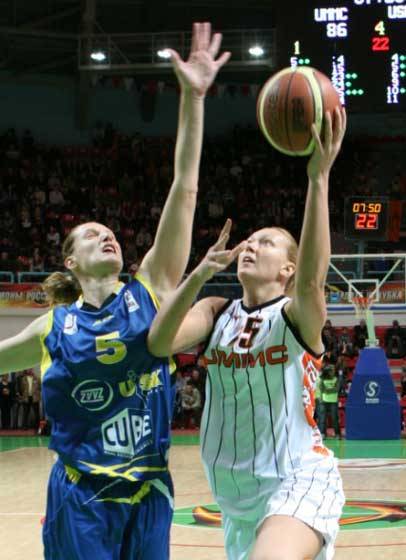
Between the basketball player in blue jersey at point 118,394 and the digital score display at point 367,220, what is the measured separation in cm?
1540

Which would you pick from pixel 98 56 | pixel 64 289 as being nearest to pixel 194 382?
pixel 98 56

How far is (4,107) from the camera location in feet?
97.1

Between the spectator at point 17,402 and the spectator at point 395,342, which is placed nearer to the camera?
the spectator at point 17,402

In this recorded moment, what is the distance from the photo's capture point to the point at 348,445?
17281 millimetres

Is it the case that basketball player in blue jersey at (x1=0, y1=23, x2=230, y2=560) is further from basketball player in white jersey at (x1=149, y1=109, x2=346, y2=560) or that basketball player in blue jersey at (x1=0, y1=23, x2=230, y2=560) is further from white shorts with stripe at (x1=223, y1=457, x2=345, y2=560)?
white shorts with stripe at (x1=223, y1=457, x2=345, y2=560)

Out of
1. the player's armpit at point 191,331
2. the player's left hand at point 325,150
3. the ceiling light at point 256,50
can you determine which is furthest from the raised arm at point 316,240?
the ceiling light at point 256,50

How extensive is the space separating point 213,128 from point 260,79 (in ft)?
6.89

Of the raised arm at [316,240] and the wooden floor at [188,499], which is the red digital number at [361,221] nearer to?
the wooden floor at [188,499]

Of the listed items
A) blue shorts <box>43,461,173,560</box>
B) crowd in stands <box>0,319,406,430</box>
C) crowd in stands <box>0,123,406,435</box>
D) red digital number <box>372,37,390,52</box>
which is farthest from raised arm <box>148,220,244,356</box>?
crowd in stands <box>0,123,406,435</box>

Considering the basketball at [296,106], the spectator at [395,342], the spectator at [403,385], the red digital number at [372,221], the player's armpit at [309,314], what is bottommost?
the spectator at [403,385]

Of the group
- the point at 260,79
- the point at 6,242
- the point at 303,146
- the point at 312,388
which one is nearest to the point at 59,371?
the point at 312,388

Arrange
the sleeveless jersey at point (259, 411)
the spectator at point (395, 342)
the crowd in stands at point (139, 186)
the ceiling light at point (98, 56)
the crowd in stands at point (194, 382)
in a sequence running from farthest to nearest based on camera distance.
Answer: the crowd in stands at point (139, 186)
the ceiling light at point (98, 56)
the spectator at point (395, 342)
the crowd in stands at point (194, 382)
the sleeveless jersey at point (259, 411)

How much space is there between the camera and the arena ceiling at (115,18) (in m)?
27.8

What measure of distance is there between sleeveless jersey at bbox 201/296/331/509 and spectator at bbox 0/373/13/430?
660 inches
